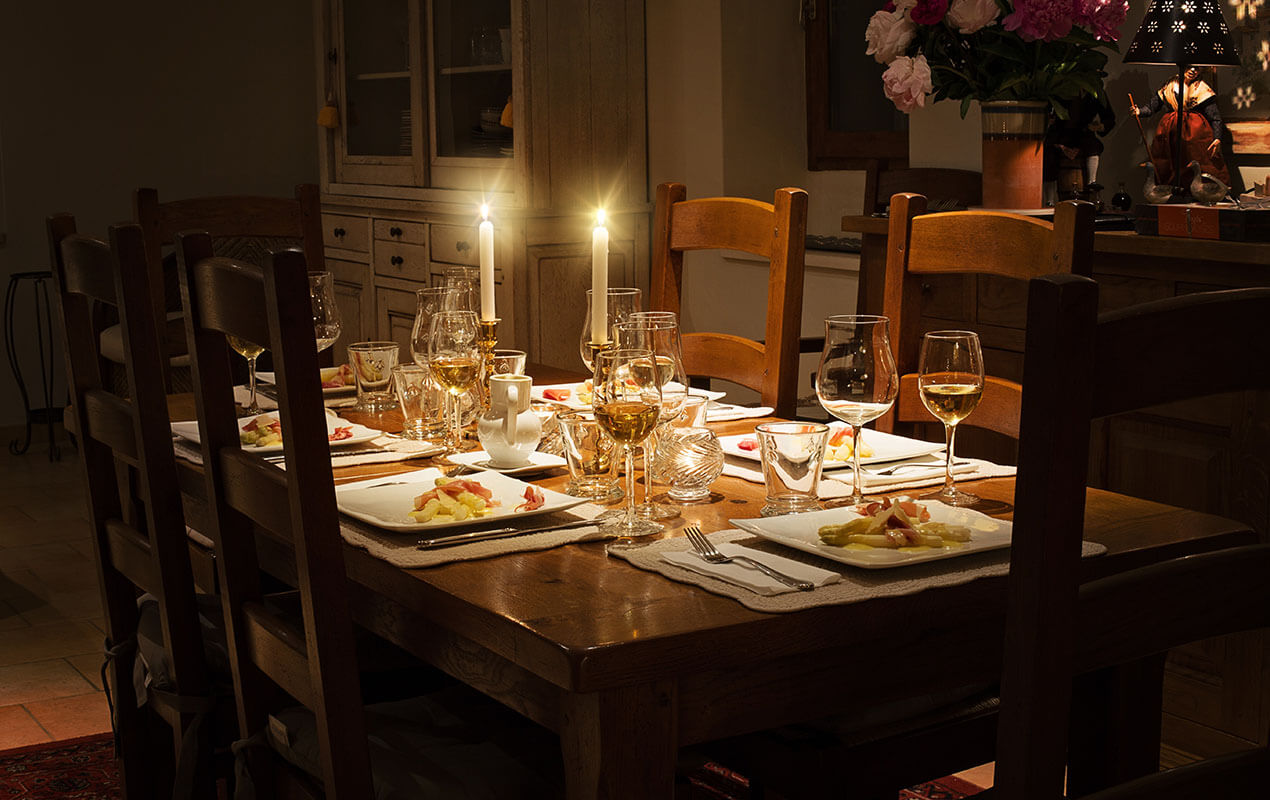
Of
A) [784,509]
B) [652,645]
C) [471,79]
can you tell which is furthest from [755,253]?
[471,79]

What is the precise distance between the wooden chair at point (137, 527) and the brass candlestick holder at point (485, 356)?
0.41 metres

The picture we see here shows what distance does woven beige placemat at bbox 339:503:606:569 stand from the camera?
1365 mm

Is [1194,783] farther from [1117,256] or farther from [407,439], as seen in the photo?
[1117,256]

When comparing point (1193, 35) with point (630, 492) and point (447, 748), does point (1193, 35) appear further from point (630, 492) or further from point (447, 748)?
point (447, 748)

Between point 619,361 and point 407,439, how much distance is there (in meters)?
0.63

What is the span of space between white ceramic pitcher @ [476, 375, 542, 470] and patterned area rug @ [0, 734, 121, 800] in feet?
3.86

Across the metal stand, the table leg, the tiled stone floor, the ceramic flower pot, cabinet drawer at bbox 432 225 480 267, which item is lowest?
the tiled stone floor

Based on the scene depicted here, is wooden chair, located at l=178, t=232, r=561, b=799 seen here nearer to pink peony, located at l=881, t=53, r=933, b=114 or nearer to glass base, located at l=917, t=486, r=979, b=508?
glass base, located at l=917, t=486, r=979, b=508

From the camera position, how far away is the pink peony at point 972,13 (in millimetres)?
2690

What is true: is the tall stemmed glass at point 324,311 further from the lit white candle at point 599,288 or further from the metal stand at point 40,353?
the metal stand at point 40,353

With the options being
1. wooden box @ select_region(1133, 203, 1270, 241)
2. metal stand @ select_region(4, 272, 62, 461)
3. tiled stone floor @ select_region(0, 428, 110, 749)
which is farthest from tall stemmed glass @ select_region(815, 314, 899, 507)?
metal stand @ select_region(4, 272, 62, 461)

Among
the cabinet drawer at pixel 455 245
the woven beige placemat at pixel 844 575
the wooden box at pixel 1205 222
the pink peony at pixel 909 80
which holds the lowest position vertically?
the woven beige placemat at pixel 844 575

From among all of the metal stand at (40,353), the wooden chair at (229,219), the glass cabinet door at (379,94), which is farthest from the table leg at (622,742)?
→ the metal stand at (40,353)

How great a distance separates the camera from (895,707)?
1.56 meters
